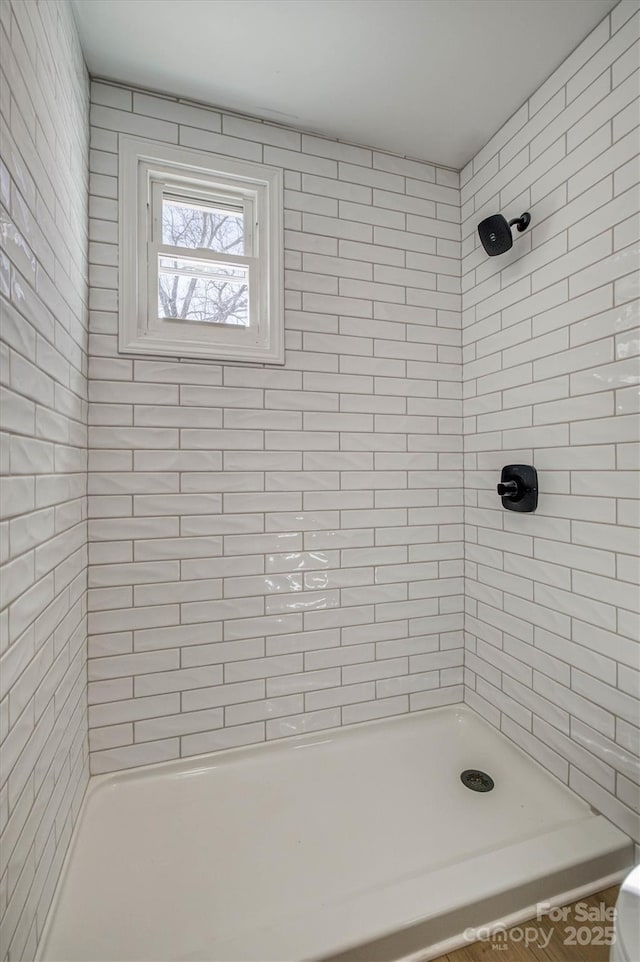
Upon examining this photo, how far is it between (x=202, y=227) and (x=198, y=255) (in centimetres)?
14

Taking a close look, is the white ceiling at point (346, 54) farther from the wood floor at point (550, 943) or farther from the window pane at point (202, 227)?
the wood floor at point (550, 943)

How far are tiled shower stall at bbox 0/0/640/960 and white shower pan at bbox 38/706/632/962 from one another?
3.8 inches

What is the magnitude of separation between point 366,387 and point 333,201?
738 millimetres

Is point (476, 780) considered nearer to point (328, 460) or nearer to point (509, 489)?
point (509, 489)

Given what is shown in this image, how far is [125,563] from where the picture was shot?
1.38 m

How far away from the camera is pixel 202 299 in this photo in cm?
148

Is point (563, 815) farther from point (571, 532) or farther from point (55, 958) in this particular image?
point (55, 958)

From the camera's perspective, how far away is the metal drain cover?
1.37 m

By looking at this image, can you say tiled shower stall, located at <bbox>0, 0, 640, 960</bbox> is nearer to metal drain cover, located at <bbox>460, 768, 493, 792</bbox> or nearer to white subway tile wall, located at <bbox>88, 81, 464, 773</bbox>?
white subway tile wall, located at <bbox>88, 81, 464, 773</bbox>

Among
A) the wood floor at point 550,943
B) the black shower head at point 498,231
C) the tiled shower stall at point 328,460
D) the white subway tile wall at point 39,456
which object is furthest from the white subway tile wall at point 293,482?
the wood floor at point 550,943

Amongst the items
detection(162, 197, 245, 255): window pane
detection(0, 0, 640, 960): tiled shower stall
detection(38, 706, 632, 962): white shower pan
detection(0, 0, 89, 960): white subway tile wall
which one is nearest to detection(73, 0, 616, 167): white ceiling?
detection(0, 0, 640, 960): tiled shower stall

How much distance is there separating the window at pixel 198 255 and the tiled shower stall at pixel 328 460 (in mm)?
60

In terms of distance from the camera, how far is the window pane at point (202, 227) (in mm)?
1474

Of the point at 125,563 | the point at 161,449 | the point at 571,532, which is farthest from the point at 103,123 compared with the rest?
the point at 571,532
